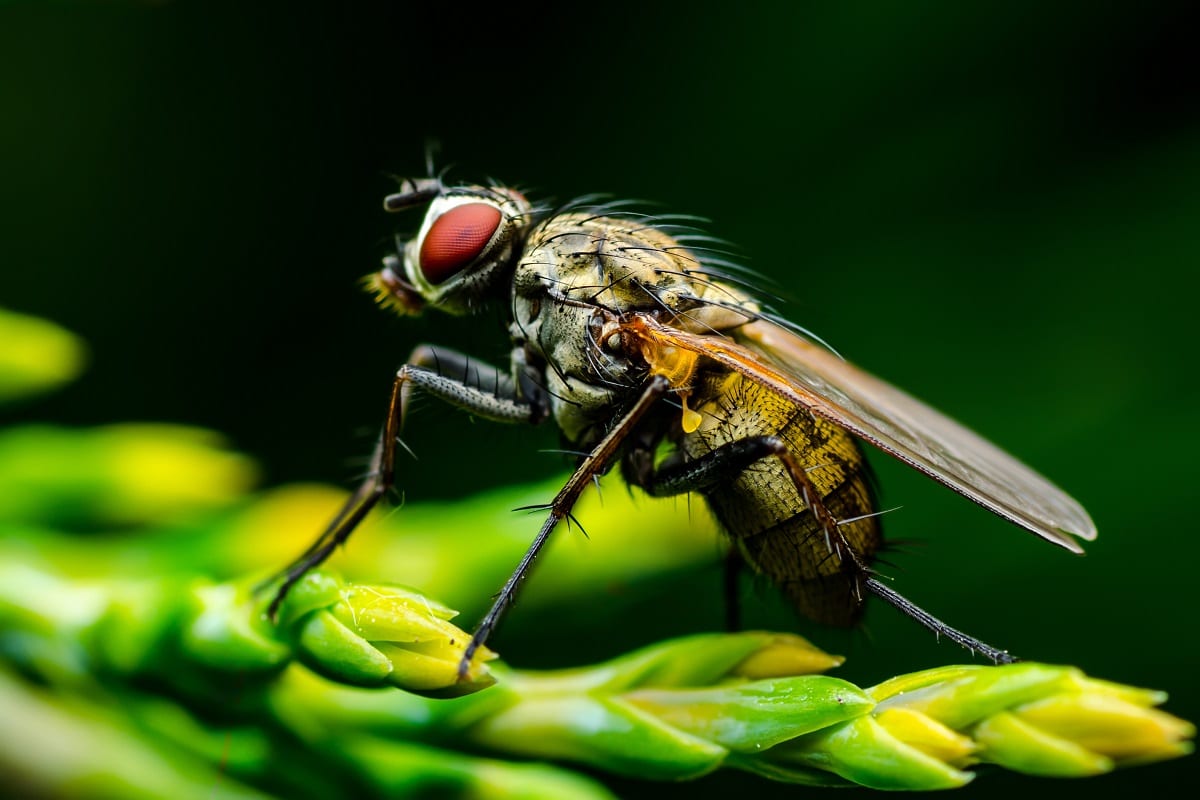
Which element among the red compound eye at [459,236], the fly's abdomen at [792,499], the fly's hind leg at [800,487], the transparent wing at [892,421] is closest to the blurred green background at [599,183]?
the red compound eye at [459,236]

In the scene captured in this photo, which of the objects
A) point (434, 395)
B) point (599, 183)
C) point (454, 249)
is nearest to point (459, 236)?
Answer: point (454, 249)

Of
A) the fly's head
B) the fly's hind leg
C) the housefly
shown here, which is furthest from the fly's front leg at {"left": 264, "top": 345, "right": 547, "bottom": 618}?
the fly's hind leg

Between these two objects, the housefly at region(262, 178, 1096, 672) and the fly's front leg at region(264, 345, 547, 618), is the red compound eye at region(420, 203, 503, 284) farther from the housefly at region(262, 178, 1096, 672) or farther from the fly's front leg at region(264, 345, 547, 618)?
the fly's front leg at region(264, 345, 547, 618)

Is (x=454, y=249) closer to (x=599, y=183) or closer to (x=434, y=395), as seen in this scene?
(x=434, y=395)

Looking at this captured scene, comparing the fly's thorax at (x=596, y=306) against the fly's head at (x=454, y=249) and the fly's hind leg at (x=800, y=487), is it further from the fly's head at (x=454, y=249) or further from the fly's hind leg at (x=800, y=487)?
the fly's hind leg at (x=800, y=487)

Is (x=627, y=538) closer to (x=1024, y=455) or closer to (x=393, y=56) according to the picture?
(x=1024, y=455)

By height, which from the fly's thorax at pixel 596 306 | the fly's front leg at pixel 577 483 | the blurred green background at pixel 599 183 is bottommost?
the fly's front leg at pixel 577 483

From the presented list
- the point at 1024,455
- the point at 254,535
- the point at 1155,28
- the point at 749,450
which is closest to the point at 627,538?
the point at 749,450
